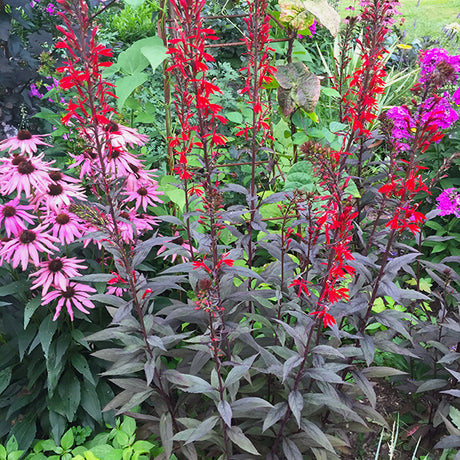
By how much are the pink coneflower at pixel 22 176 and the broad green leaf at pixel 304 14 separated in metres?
1.43

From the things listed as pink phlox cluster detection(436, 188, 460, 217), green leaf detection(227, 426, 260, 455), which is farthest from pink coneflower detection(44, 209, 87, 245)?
pink phlox cluster detection(436, 188, 460, 217)

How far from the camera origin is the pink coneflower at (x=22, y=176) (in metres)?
1.61

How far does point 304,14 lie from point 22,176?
5.14 ft

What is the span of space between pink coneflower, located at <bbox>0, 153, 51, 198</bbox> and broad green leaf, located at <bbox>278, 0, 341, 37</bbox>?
1.43 metres

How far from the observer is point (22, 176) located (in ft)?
5.32

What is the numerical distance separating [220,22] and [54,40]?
1.74 m

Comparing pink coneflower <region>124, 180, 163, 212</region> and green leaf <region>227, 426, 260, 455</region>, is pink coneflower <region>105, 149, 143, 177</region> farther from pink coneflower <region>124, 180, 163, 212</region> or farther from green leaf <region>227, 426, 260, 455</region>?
green leaf <region>227, 426, 260, 455</region>

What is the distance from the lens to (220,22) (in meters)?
4.06

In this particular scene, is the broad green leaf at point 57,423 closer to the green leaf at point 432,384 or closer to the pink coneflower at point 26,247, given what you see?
the pink coneflower at point 26,247

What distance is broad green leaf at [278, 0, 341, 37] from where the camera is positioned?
2.13 metres

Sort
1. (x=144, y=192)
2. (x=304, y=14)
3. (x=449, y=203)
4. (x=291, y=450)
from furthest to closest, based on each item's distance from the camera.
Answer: (x=449, y=203) < (x=304, y=14) < (x=144, y=192) < (x=291, y=450)

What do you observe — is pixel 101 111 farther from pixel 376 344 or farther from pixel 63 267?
pixel 376 344

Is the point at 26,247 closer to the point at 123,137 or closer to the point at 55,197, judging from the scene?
the point at 55,197

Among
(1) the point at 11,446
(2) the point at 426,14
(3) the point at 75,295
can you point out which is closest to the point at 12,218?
(3) the point at 75,295
